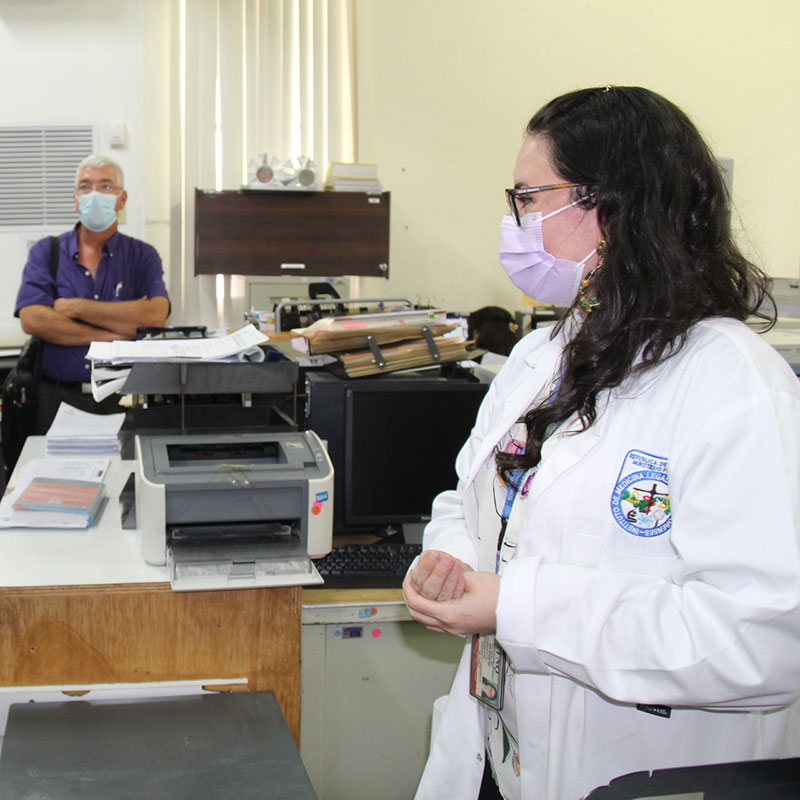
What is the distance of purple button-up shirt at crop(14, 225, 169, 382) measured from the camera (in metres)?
3.37

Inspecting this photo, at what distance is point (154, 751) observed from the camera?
119 cm

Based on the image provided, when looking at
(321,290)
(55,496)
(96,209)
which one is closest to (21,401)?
(96,209)

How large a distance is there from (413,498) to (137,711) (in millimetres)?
797

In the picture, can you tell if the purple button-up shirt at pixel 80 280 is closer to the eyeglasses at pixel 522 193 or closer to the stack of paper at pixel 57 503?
the stack of paper at pixel 57 503

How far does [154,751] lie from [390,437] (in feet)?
2.92

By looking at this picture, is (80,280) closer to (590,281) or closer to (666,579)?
(590,281)

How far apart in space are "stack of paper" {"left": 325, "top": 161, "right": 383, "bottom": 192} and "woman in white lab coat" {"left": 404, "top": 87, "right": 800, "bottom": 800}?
3318 millimetres

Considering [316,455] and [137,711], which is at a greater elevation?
[316,455]

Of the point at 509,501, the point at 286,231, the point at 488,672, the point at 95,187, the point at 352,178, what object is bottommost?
the point at 488,672

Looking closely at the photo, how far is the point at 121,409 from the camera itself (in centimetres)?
301

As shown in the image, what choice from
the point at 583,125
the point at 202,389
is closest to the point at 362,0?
the point at 202,389

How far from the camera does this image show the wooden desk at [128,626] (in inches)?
55.8

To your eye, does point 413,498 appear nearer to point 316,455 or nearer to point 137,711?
point 316,455

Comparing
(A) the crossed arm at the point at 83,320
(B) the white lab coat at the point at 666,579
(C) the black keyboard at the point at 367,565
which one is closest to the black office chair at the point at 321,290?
(A) the crossed arm at the point at 83,320
